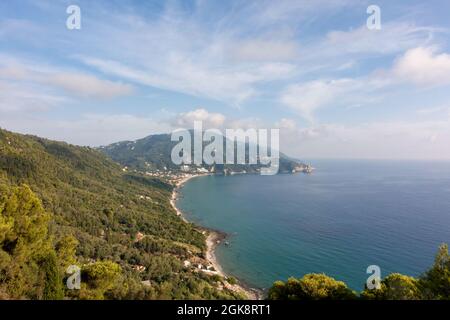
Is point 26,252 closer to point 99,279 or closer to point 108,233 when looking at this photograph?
point 99,279

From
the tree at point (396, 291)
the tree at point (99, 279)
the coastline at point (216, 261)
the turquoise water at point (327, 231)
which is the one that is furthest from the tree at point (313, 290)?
the turquoise water at point (327, 231)

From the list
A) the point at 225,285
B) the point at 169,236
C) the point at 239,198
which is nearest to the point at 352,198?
the point at 239,198

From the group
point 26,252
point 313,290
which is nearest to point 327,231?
point 313,290

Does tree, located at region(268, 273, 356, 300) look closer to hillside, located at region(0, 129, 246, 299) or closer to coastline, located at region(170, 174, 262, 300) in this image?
hillside, located at region(0, 129, 246, 299)

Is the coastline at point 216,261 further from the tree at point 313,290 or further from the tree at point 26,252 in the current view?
the tree at point 26,252

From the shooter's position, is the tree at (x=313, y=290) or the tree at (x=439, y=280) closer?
the tree at (x=439, y=280)

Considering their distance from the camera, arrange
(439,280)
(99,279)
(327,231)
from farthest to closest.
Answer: (327,231)
(99,279)
(439,280)
